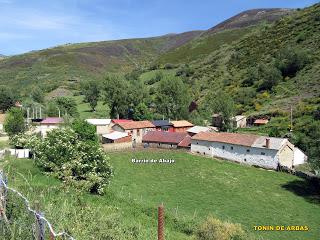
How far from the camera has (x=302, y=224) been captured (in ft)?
106

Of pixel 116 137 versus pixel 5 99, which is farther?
pixel 5 99

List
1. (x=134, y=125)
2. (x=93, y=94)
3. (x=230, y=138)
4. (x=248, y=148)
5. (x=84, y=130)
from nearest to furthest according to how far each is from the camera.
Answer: (x=248, y=148) < (x=84, y=130) < (x=230, y=138) < (x=134, y=125) < (x=93, y=94)

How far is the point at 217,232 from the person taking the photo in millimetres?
19828

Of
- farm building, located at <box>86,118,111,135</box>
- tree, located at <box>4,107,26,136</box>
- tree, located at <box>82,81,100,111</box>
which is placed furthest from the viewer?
tree, located at <box>82,81,100,111</box>

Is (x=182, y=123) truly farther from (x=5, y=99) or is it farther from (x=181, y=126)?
(x=5, y=99)

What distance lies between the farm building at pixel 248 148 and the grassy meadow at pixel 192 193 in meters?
2.33

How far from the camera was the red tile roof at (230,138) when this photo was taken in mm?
51787

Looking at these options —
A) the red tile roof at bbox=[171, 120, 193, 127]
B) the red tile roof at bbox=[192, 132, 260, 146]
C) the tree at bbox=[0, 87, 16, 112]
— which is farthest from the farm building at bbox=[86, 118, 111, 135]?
the tree at bbox=[0, 87, 16, 112]

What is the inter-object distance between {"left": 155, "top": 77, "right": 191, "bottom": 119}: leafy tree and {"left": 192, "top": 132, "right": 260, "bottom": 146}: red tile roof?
80.8 ft

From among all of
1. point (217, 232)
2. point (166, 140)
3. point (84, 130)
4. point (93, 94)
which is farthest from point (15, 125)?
point (217, 232)

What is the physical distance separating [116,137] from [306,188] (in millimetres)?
29298

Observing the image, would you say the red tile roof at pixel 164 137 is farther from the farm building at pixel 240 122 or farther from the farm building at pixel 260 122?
the farm building at pixel 260 122

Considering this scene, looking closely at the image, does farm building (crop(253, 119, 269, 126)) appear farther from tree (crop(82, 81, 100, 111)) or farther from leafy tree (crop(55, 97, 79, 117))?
tree (crop(82, 81, 100, 111))

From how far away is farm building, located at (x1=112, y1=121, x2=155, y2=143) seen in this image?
209ft
